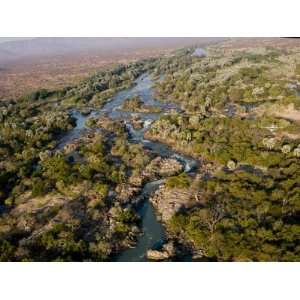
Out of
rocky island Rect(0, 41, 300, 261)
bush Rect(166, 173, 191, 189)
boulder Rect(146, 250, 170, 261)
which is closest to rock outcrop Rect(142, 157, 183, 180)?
rocky island Rect(0, 41, 300, 261)

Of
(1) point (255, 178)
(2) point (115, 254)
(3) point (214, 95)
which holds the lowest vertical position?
(2) point (115, 254)

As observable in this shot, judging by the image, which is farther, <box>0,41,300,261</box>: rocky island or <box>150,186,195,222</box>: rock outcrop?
<box>150,186,195,222</box>: rock outcrop

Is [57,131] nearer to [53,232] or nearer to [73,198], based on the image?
[73,198]

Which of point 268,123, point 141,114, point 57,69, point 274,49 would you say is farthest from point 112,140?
point 57,69

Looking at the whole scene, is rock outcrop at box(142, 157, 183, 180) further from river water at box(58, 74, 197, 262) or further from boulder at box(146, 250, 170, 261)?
boulder at box(146, 250, 170, 261)

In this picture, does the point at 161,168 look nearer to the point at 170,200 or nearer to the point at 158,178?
the point at 158,178

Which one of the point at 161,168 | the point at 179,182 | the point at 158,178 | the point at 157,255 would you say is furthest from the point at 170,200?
the point at 157,255

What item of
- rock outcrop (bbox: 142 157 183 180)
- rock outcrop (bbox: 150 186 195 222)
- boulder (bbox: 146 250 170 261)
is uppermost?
rock outcrop (bbox: 142 157 183 180)

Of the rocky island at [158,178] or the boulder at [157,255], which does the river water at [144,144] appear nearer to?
the rocky island at [158,178]
